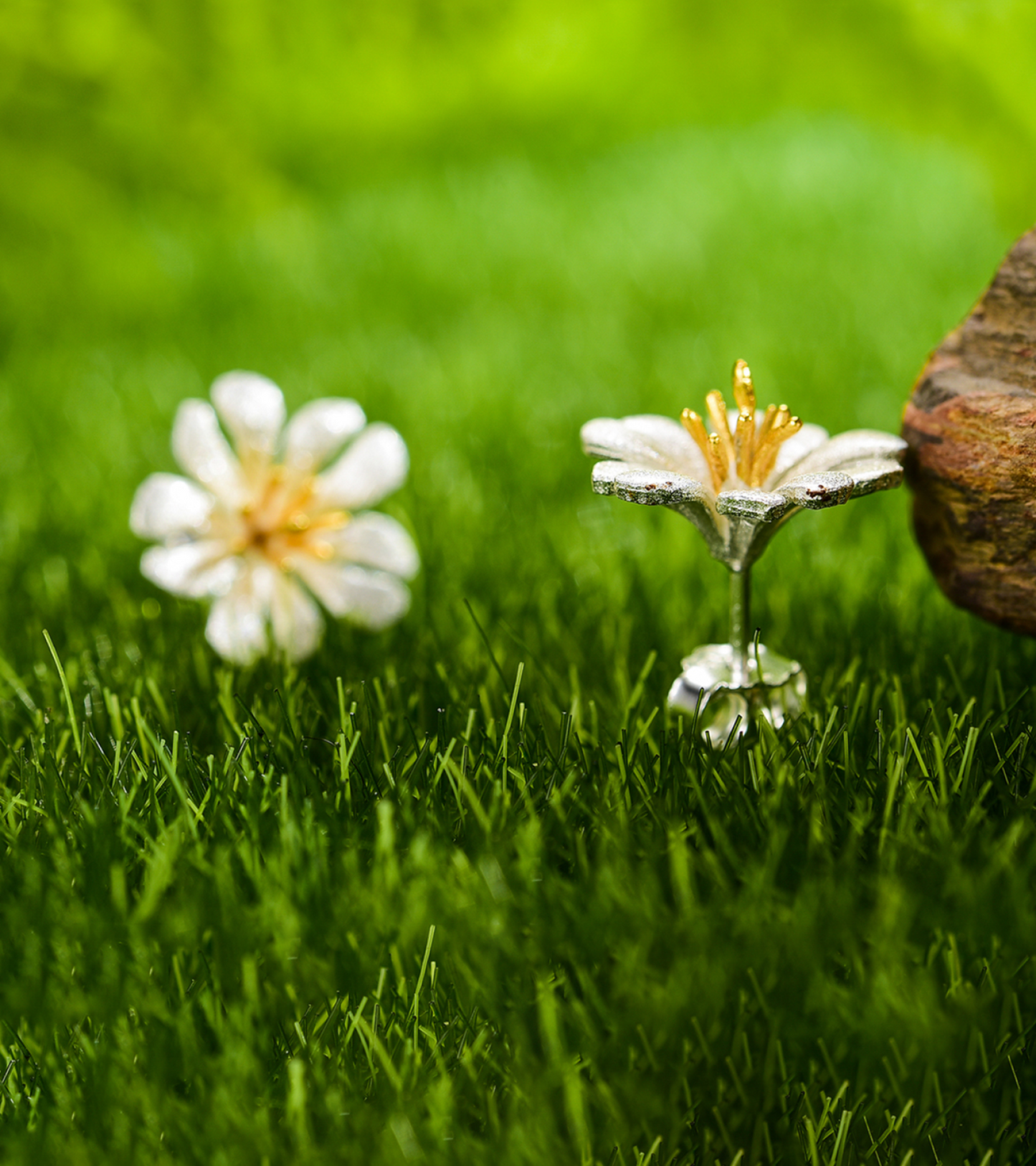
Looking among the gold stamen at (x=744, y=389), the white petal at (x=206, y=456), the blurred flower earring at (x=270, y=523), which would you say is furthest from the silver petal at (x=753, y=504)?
the white petal at (x=206, y=456)

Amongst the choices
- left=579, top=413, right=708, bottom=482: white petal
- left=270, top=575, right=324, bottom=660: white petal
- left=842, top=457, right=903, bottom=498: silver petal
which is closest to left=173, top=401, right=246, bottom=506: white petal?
left=270, top=575, right=324, bottom=660: white petal

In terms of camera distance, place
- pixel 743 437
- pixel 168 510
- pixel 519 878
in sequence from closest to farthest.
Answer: pixel 519 878, pixel 743 437, pixel 168 510

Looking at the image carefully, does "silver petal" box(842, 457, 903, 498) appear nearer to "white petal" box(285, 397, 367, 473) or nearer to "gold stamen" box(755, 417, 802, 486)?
"gold stamen" box(755, 417, 802, 486)

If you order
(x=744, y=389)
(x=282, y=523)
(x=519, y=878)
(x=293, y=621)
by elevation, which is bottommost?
(x=519, y=878)

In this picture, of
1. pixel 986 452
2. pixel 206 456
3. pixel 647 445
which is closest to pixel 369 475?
pixel 206 456

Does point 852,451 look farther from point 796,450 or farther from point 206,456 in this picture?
point 206,456

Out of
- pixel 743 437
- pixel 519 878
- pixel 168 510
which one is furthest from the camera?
pixel 168 510

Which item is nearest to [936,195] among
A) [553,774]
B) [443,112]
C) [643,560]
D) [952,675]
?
[443,112]

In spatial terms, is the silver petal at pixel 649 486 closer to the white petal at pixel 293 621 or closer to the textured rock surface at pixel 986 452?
the textured rock surface at pixel 986 452
